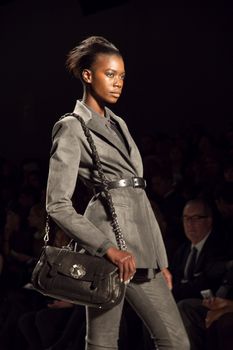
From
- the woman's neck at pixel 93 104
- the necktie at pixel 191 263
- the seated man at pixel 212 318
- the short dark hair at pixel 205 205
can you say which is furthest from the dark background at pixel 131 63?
the woman's neck at pixel 93 104

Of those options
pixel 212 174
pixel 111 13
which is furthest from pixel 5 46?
pixel 212 174

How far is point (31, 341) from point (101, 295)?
2.34 metres

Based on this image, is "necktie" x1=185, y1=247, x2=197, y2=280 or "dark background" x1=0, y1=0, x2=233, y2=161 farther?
"dark background" x1=0, y1=0, x2=233, y2=161

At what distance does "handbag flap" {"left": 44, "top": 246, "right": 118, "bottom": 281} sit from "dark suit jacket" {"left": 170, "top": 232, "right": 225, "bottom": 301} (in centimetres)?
161

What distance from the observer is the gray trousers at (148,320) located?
2.11 meters

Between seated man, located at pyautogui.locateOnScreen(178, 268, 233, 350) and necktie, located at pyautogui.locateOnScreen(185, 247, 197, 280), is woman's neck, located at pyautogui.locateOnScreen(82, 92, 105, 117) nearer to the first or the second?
seated man, located at pyautogui.locateOnScreen(178, 268, 233, 350)

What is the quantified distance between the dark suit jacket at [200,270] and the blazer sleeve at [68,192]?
64.0 inches

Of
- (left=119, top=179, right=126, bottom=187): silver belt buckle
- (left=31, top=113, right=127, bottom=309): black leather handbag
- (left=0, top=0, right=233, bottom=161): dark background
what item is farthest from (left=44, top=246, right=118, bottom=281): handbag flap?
(left=0, top=0, right=233, bottom=161): dark background

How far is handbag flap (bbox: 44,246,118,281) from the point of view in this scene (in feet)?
6.77

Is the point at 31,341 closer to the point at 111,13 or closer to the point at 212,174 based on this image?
the point at 212,174

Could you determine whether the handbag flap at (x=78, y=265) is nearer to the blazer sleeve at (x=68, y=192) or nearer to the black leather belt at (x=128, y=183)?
the blazer sleeve at (x=68, y=192)

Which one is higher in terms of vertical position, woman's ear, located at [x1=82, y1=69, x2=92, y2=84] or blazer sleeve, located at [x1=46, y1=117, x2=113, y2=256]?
woman's ear, located at [x1=82, y1=69, x2=92, y2=84]

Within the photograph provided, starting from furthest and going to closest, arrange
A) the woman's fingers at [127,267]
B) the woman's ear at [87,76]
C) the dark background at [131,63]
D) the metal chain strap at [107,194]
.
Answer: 1. the dark background at [131,63]
2. the woman's ear at [87,76]
3. the metal chain strap at [107,194]
4. the woman's fingers at [127,267]

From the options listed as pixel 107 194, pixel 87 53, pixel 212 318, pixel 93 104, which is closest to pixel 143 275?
pixel 107 194
